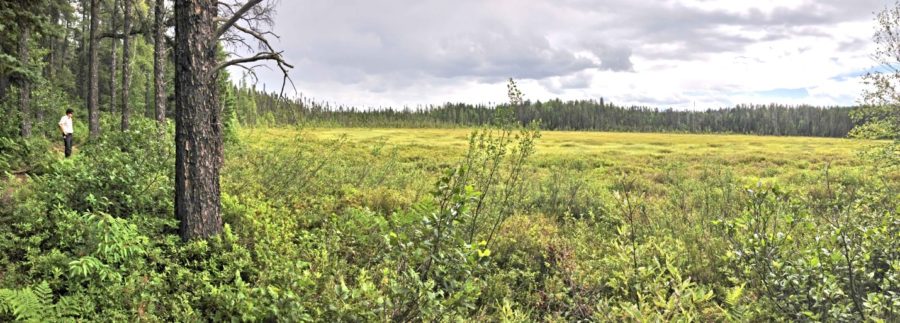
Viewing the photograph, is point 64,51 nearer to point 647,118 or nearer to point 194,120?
point 194,120

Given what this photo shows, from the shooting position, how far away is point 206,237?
21.0 feet

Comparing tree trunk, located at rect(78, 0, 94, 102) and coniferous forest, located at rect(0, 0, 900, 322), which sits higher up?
tree trunk, located at rect(78, 0, 94, 102)

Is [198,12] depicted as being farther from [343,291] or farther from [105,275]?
[343,291]

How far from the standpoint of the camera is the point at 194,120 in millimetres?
6180

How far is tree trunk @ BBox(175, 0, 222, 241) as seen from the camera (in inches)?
240

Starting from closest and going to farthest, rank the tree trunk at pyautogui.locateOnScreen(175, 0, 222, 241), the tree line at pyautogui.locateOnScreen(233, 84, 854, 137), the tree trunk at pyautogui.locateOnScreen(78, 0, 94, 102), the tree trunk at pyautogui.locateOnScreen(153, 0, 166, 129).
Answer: the tree trunk at pyautogui.locateOnScreen(175, 0, 222, 241) → the tree trunk at pyautogui.locateOnScreen(153, 0, 166, 129) → the tree trunk at pyautogui.locateOnScreen(78, 0, 94, 102) → the tree line at pyautogui.locateOnScreen(233, 84, 854, 137)

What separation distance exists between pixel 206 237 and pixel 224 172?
4.83m

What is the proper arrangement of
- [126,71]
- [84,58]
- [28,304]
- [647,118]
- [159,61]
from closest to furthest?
[28,304] < [159,61] < [126,71] < [84,58] < [647,118]

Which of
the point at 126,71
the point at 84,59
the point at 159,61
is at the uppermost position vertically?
the point at 84,59

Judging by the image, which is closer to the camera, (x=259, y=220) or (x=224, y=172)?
(x=259, y=220)

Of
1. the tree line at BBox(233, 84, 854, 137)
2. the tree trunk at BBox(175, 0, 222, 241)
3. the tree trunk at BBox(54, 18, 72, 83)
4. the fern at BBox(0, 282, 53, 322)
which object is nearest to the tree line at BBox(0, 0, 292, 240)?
the tree trunk at BBox(175, 0, 222, 241)

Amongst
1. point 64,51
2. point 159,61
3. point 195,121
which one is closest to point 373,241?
Result: point 195,121

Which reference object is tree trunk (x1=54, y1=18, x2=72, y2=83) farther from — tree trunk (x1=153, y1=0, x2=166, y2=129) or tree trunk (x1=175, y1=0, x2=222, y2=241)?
tree trunk (x1=175, y1=0, x2=222, y2=241)

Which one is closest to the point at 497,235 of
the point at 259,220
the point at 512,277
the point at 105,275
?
the point at 512,277
